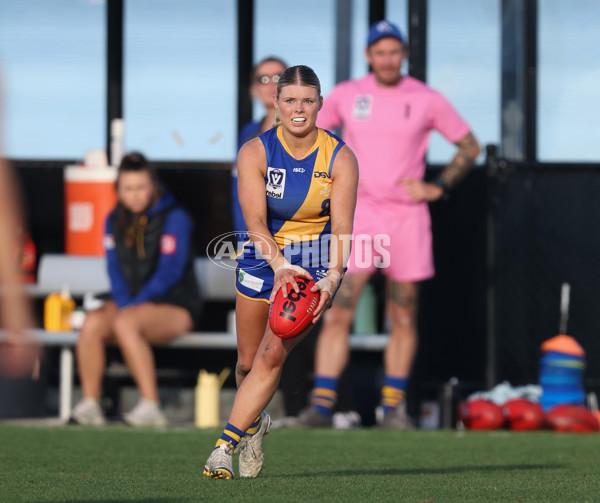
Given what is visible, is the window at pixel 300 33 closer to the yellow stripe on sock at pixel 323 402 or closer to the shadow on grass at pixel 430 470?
the yellow stripe on sock at pixel 323 402

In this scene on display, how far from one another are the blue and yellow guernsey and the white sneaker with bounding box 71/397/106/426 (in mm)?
3410

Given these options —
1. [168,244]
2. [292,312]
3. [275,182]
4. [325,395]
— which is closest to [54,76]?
[168,244]

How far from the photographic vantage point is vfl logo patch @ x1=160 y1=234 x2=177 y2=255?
9031 mm

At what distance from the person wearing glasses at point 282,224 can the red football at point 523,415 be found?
11.3 feet

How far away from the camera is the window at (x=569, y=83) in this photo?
9992 mm

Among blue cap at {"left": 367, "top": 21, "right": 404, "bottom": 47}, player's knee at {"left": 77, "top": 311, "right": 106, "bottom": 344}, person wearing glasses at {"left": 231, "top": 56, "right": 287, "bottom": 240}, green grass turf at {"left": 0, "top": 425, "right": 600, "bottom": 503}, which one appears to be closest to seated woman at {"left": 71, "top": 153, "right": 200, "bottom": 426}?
player's knee at {"left": 77, "top": 311, "right": 106, "bottom": 344}

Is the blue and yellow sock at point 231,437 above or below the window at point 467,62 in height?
below

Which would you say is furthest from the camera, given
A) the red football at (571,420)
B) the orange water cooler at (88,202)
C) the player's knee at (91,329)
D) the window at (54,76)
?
the window at (54,76)

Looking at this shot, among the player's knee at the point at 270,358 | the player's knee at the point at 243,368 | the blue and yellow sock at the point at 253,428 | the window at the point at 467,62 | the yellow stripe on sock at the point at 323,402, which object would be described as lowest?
the yellow stripe on sock at the point at 323,402

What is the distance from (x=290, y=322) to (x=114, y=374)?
4840 millimetres

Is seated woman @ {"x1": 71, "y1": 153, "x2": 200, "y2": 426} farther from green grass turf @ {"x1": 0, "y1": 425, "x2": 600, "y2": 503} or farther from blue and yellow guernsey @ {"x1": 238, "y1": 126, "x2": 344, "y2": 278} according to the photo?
blue and yellow guernsey @ {"x1": 238, "y1": 126, "x2": 344, "y2": 278}

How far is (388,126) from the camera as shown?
8.73 m

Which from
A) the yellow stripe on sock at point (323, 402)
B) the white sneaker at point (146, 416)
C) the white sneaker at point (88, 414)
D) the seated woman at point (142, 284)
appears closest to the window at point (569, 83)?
the yellow stripe on sock at point (323, 402)

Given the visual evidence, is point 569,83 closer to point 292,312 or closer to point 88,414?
point 88,414
